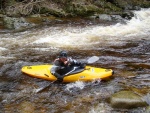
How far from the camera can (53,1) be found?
1502 cm

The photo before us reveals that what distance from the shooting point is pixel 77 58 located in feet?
26.5

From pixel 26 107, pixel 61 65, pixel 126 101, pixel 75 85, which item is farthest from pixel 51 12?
pixel 126 101

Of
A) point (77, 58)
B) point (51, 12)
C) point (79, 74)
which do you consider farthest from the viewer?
point (51, 12)

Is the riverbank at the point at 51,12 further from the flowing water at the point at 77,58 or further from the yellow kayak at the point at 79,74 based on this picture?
the yellow kayak at the point at 79,74

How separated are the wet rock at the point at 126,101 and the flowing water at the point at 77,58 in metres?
0.10

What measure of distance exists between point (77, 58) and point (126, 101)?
3.19 meters

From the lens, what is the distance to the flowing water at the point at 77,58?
551 centimetres

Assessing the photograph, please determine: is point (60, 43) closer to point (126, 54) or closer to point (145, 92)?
point (126, 54)

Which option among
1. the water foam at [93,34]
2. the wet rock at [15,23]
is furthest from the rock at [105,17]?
the wet rock at [15,23]

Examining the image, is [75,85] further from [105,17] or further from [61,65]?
[105,17]

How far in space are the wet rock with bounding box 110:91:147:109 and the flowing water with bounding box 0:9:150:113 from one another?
0.10 m

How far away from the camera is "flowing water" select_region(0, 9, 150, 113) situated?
5512 millimetres

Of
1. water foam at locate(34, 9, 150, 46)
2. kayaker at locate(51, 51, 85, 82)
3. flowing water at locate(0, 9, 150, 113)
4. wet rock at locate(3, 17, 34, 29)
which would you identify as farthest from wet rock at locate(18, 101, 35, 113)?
wet rock at locate(3, 17, 34, 29)

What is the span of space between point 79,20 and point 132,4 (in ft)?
17.2
